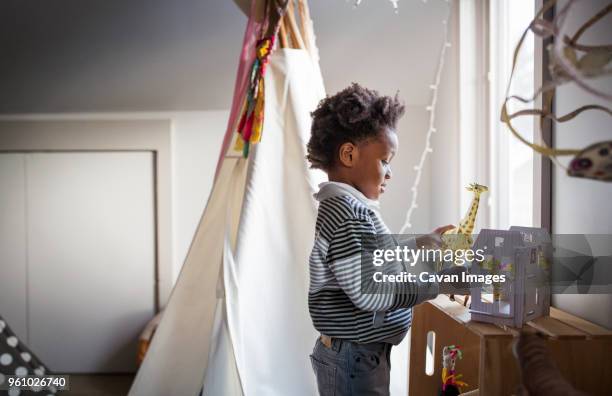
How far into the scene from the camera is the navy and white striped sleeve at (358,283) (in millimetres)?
1016

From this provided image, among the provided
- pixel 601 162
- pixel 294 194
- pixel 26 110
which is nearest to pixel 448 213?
pixel 294 194

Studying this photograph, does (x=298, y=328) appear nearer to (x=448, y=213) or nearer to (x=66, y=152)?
(x=448, y=213)

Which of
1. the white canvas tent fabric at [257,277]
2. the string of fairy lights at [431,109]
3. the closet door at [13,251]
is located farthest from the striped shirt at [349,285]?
the closet door at [13,251]

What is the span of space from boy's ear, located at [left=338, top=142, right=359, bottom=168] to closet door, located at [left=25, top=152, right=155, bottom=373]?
5.92 ft

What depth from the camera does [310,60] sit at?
177 centimetres

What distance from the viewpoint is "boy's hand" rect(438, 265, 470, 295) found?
3.62 feet

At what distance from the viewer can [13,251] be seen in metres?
2.81

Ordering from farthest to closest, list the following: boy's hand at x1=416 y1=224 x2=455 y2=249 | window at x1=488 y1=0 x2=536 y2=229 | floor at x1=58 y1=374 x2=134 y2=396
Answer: floor at x1=58 y1=374 x2=134 y2=396 → window at x1=488 y1=0 x2=536 y2=229 → boy's hand at x1=416 y1=224 x2=455 y2=249

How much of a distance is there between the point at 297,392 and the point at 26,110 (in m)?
1.99

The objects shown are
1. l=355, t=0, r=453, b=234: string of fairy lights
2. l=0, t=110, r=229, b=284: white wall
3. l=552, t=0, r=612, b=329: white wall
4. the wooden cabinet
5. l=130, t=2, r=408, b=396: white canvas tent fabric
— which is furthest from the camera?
l=0, t=110, r=229, b=284: white wall

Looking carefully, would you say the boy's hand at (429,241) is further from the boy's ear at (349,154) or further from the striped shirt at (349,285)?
the boy's ear at (349,154)

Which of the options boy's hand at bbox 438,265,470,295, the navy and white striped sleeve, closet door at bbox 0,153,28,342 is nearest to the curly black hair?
the navy and white striped sleeve

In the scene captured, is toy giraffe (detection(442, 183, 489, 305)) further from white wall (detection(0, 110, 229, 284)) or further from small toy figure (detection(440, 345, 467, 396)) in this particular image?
white wall (detection(0, 110, 229, 284))

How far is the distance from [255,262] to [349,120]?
1.91 feet
